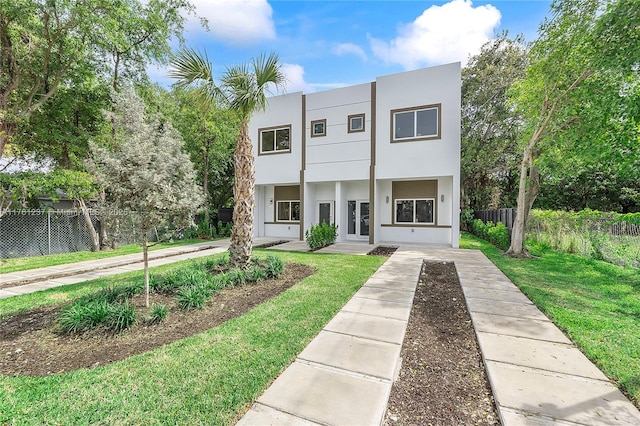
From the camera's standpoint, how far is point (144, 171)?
4.12 metres

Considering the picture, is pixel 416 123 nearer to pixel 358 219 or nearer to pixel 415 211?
pixel 415 211

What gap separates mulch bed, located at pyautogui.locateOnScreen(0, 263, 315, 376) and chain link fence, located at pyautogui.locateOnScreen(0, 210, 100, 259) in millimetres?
8807

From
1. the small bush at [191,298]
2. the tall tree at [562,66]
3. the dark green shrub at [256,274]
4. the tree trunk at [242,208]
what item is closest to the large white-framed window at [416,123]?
the tall tree at [562,66]

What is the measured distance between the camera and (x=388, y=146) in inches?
A: 497

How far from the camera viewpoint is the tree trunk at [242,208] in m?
6.65

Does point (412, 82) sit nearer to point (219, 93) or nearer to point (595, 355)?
point (219, 93)

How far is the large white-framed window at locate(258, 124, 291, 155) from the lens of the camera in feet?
48.6

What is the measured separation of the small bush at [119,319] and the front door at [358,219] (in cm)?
1131

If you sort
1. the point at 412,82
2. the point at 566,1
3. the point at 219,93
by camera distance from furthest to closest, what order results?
the point at 412,82, the point at 566,1, the point at 219,93

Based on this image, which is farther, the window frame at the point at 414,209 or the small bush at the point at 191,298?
the window frame at the point at 414,209

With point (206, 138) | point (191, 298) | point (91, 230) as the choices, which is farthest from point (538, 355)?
point (206, 138)

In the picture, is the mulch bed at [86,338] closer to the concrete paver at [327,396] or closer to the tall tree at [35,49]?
the concrete paver at [327,396]

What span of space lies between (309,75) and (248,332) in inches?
406

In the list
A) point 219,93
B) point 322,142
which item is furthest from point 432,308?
point 322,142
